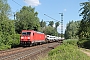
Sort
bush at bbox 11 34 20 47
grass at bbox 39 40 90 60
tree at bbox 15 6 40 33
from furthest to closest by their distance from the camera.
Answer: tree at bbox 15 6 40 33 < bush at bbox 11 34 20 47 < grass at bbox 39 40 90 60

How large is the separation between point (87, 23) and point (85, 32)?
2.44m

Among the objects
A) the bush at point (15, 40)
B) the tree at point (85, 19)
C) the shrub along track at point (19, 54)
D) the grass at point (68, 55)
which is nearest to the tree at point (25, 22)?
the tree at point (85, 19)

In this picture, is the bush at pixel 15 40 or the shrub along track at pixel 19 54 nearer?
the shrub along track at pixel 19 54

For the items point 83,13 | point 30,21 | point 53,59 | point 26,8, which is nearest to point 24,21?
point 30,21

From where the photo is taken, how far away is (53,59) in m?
10.6

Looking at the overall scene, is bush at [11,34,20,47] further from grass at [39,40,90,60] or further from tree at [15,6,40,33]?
tree at [15,6,40,33]

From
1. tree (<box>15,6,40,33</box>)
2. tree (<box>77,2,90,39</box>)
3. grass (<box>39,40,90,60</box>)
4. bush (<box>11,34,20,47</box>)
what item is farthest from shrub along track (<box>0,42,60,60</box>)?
tree (<box>15,6,40,33</box>)

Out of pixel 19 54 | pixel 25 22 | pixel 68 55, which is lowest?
pixel 19 54

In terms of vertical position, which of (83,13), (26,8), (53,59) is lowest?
(53,59)

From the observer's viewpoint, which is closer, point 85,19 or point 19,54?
point 19,54

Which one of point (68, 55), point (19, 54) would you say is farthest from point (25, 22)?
point (68, 55)

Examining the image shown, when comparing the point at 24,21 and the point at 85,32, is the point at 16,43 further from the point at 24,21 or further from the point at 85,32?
the point at 24,21

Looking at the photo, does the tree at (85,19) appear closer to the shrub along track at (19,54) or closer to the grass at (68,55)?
the shrub along track at (19,54)

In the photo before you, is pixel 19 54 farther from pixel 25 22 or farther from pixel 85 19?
pixel 25 22
